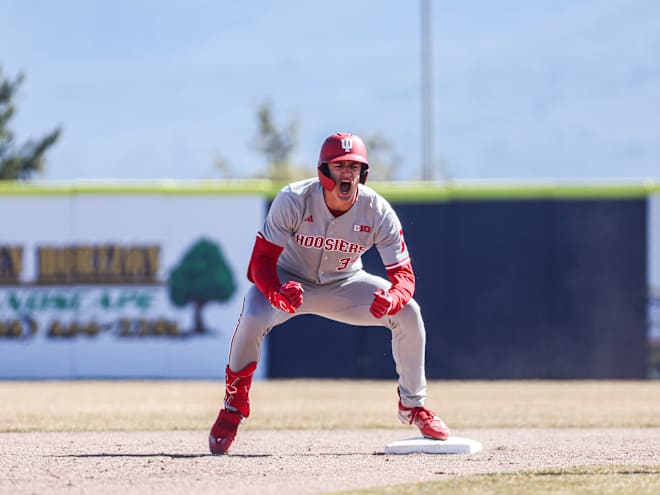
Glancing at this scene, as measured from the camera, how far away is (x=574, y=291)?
16.3 m

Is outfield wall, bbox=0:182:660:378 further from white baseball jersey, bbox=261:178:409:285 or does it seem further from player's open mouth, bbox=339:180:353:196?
player's open mouth, bbox=339:180:353:196

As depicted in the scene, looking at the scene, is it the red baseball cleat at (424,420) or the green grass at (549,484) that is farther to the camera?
the red baseball cleat at (424,420)

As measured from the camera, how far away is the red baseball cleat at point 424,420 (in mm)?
7281

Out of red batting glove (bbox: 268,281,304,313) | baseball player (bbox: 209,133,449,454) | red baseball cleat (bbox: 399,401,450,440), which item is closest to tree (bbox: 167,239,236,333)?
baseball player (bbox: 209,133,449,454)

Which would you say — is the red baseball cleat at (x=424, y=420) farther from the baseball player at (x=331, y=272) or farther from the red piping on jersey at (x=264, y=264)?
the red piping on jersey at (x=264, y=264)

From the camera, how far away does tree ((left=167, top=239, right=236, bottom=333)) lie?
658 inches

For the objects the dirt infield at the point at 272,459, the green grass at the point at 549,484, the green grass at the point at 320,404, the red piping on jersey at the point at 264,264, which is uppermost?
the red piping on jersey at the point at 264,264

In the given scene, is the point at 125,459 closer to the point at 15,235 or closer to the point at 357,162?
the point at 357,162

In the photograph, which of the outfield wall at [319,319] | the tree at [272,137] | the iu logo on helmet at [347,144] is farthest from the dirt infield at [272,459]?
the tree at [272,137]

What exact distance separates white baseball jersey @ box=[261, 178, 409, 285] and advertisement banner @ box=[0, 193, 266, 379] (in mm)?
9568

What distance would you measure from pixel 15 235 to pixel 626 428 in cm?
Result: 1022

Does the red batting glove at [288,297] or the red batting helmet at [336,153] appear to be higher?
Result: the red batting helmet at [336,153]

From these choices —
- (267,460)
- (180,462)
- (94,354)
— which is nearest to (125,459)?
(180,462)

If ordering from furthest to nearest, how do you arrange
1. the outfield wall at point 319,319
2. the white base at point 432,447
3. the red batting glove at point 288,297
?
the outfield wall at point 319,319
the white base at point 432,447
the red batting glove at point 288,297
